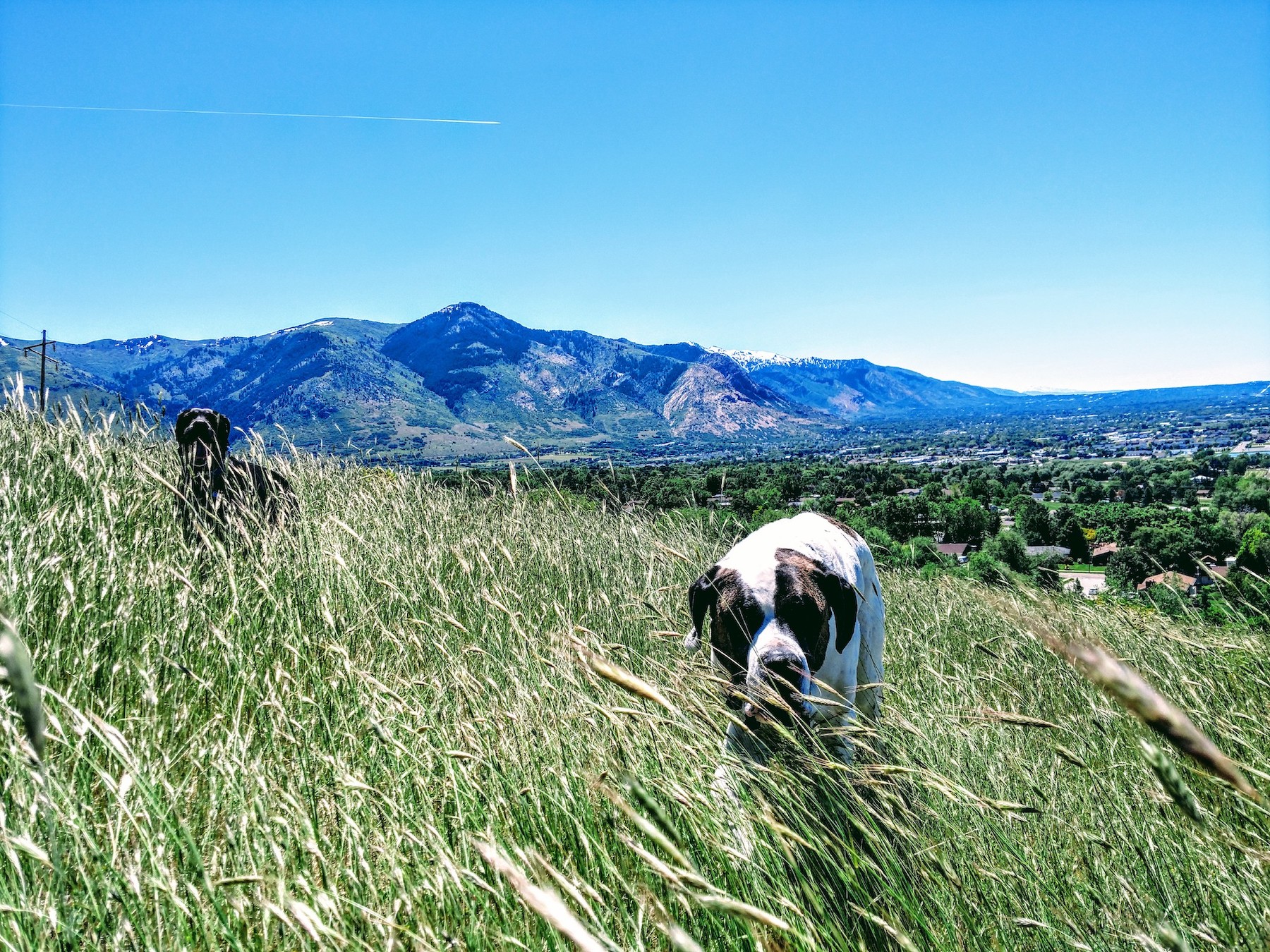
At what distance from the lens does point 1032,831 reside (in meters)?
2.54

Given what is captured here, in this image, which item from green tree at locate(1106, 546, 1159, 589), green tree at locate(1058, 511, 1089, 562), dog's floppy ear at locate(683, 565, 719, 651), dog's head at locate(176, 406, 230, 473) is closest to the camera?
dog's floppy ear at locate(683, 565, 719, 651)

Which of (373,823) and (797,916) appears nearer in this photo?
(797,916)

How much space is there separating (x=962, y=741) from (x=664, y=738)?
1.61m

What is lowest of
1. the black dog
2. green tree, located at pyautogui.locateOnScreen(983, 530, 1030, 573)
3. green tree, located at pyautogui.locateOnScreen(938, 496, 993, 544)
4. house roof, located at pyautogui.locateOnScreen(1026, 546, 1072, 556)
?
house roof, located at pyautogui.locateOnScreen(1026, 546, 1072, 556)

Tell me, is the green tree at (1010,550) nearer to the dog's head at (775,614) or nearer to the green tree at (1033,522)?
the green tree at (1033,522)

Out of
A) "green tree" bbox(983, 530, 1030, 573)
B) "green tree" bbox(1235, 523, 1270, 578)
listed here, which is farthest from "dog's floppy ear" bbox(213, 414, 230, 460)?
"green tree" bbox(983, 530, 1030, 573)

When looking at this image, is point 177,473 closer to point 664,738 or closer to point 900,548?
point 664,738

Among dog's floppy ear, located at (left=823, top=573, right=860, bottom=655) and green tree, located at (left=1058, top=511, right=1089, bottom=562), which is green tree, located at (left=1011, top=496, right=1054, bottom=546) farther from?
dog's floppy ear, located at (left=823, top=573, right=860, bottom=655)

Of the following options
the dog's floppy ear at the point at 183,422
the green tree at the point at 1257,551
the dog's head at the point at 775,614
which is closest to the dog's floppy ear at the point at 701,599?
the dog's head at the point at 775,614

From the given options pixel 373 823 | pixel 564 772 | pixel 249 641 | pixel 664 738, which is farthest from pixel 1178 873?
pixel 249 641

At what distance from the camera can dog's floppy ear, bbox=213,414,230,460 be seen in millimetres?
5922

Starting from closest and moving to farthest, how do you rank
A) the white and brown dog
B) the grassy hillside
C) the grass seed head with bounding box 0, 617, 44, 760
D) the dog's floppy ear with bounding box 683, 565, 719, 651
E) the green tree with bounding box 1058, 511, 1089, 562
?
1. the grass seed head with bounding box 0, 617, 44, 760
2. the grassy hillside
3. the white and brown dog
4. the dog's floppy ear with bounding box 683, 565, 719, 651
5. the green tree with bounding box 1058, 511, 1089, 562

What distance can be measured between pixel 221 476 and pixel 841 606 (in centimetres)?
503

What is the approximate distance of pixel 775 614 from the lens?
3256 millimetres
